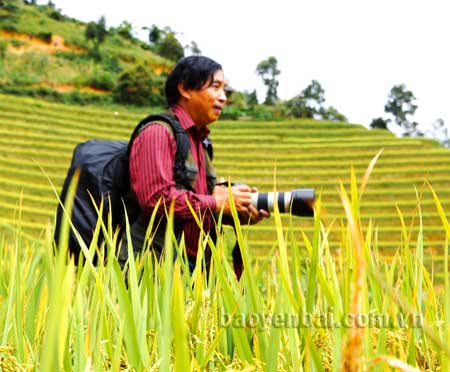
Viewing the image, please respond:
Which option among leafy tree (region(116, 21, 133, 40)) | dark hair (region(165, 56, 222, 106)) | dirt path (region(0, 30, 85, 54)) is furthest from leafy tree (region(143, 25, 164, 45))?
dark hair (region(165, 56, 222, 106))

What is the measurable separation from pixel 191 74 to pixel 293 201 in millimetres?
269

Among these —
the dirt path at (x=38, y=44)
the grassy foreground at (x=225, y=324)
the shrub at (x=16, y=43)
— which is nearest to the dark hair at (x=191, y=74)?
the grassy foreground at (x=225, y=324)

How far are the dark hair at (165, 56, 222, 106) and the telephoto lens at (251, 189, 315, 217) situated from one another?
20 centimetres

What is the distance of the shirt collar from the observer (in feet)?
2.90

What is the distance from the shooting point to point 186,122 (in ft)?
2.91

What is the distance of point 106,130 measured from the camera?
40.3 ft

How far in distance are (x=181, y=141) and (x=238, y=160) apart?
11.0 meters

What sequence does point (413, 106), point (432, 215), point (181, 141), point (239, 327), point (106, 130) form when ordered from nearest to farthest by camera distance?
point (239, 327), point (181, 141), point (432, 215), point (106, 130), point (413, 106)

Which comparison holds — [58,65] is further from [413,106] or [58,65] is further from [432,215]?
[413,106]

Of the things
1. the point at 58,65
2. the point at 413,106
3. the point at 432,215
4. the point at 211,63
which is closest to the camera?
the point at 211,63

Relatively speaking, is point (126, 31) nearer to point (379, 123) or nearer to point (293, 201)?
point (379, 123)

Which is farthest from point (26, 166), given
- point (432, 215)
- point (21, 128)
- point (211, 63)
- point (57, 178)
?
point (211, 63)

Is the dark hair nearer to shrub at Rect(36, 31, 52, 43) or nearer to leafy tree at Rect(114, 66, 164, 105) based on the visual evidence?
leafy tree at Rect(114, 66, 164, 105)

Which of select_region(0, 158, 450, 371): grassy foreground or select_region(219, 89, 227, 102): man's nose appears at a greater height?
select_region(219, 89, 227, 102): man's nose
